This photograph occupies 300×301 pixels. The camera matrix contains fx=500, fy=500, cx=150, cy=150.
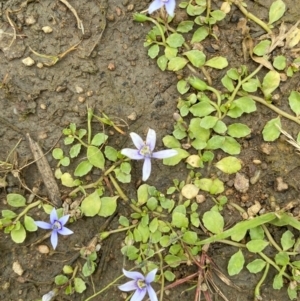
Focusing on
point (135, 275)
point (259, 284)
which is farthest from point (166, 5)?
point (259, 284)

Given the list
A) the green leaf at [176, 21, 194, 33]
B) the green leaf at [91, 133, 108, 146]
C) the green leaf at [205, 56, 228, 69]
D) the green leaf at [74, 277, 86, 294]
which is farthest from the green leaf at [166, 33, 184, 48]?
the green leaf at [74, 277, 86, 294]

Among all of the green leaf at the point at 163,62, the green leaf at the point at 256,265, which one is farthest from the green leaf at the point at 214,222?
the green leaf at the point at 163,62

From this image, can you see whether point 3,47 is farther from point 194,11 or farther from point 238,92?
point 238,92

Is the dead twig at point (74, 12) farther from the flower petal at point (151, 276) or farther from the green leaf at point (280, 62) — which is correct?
the flower petal at point (151, 276)

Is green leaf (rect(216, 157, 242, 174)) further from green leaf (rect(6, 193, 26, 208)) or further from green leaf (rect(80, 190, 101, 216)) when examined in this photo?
green leaf (rect(6, 193, 26, 208))

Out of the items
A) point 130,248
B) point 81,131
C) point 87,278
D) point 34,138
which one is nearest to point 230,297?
point 130,248

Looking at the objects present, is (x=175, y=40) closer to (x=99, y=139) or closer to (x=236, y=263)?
(x=99, y=139)
